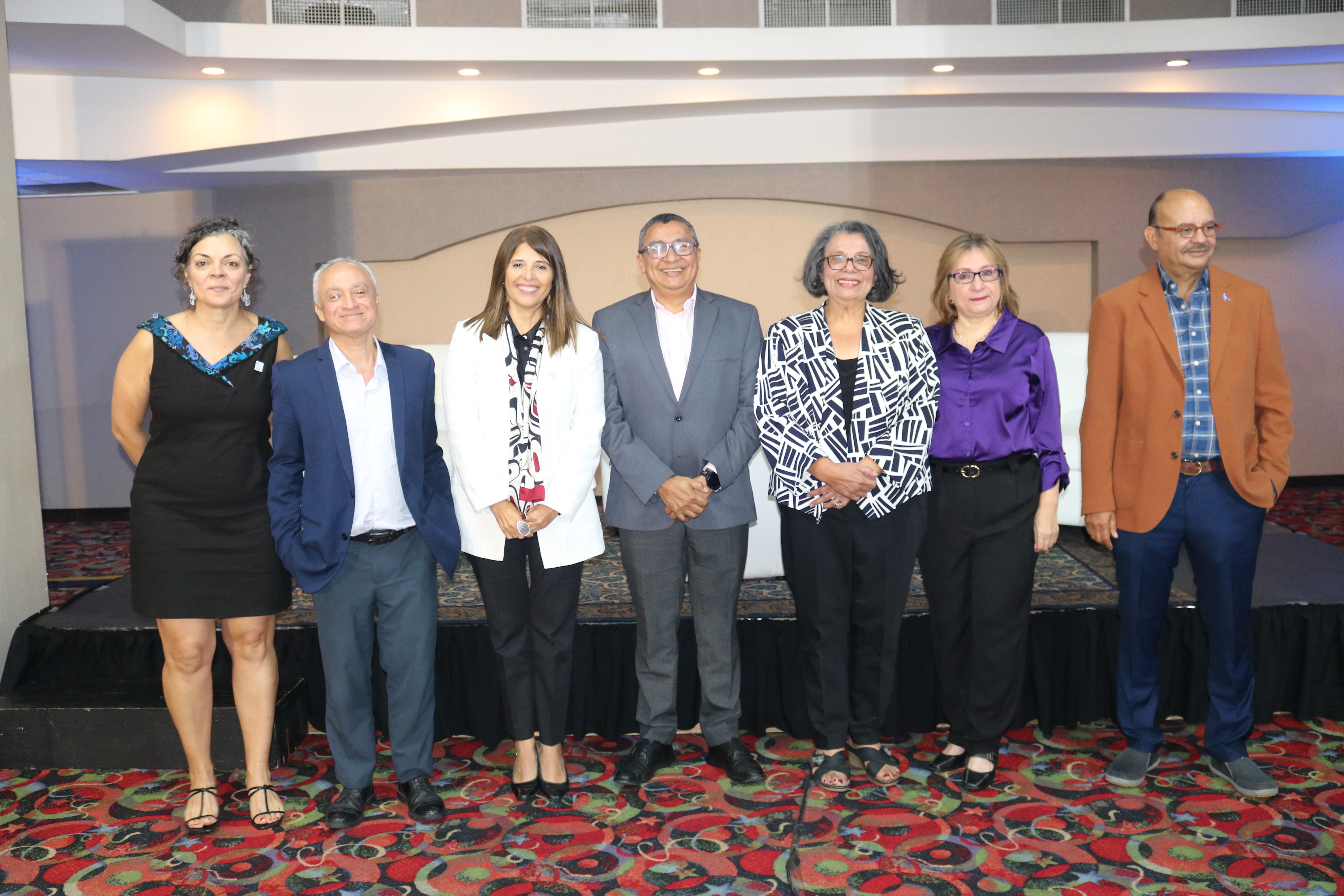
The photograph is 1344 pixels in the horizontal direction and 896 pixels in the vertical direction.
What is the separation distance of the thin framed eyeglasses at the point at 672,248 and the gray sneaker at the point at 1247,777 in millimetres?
2167

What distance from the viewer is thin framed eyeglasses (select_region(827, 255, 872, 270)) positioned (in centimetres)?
280

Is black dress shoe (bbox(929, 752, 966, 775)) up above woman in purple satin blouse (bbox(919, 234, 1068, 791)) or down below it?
below

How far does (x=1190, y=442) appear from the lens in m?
2.84

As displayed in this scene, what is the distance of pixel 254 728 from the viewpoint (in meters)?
2.93

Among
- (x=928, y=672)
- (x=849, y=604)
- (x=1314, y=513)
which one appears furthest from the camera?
(x=1314, y=513)

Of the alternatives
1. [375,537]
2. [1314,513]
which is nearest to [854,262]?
[375,537]


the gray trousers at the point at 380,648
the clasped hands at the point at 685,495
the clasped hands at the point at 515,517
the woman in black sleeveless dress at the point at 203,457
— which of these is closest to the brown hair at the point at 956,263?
the clasped hands at the point at 685,495

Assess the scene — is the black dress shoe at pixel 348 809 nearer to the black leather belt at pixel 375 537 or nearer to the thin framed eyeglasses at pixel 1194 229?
the black leather belt at pixel 375 537

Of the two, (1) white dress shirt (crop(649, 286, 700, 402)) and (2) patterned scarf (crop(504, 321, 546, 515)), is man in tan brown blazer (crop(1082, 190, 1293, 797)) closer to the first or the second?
(1) white dress shirt (crop(649, 286, 700, 402))

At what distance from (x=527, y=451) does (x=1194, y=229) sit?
6.22ft

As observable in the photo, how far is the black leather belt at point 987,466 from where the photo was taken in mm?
2783

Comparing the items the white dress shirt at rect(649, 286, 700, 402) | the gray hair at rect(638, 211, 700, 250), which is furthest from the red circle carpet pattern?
the gray hair at rect(638, 211, 700, 250)

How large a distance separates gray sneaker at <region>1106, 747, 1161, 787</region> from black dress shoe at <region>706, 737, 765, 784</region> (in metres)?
1.03

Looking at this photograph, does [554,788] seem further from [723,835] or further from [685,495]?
[685,495]
